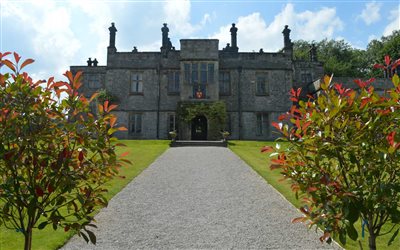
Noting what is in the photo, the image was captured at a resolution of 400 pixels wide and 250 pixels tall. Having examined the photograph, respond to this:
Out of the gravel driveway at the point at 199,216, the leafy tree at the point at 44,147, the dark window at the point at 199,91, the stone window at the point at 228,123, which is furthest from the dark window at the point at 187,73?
the leafy tree at the point at 44,147

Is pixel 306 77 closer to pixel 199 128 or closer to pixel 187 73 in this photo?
pixel 199 128

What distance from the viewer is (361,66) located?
2115 inches

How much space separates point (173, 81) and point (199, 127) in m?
4.77

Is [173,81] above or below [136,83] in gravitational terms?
above

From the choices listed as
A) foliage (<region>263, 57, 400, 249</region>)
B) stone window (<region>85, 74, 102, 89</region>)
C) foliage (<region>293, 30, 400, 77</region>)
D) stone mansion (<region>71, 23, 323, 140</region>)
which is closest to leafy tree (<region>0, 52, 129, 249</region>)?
foliage (<region>263, 57, 400, 249</region>)

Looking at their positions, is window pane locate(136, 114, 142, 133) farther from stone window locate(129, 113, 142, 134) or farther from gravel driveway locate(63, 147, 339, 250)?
gravel driveway locate(63, 147, 339, 250)

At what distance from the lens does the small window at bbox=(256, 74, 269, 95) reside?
2696 centimetres

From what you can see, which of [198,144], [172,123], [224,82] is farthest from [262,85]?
[198,144]

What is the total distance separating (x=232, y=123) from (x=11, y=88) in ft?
79.6

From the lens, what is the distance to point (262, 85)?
89.1 ft

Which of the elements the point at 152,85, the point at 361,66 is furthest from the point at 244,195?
the point at 361,66

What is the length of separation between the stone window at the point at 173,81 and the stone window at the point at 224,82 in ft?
12.7

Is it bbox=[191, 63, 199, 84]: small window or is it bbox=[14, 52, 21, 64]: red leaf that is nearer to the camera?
bbox=[14, 52, 21, 64]: red leaf

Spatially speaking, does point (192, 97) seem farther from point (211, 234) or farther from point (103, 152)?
point (103, 152)
